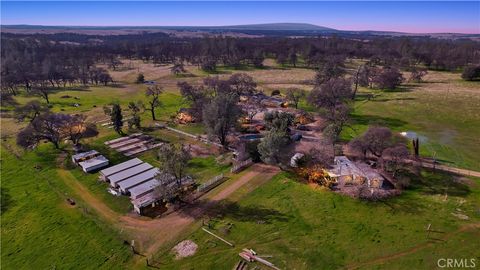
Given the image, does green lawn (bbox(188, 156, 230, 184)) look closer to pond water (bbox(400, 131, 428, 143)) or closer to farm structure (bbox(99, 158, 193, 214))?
farm structure (bbox(99, 158, 193, 214))

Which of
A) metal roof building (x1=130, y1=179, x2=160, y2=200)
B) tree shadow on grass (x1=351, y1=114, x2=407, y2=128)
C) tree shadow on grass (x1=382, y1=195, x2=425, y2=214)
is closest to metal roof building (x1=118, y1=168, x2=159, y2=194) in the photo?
metal roof building (x1=130, y1=179, x2=160, y2=200)

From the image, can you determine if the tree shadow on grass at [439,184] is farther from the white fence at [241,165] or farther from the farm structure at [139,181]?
the farm structure at [139,181]

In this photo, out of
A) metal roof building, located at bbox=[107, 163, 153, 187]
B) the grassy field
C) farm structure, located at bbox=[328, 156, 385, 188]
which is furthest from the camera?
metal roof building, located at bbox=[107, 163, 153, 187]

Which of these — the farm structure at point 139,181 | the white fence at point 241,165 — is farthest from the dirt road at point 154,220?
the white fence at point 241,165

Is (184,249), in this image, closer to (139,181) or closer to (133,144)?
(139,181)

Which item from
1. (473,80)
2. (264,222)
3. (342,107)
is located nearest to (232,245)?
(264,222)

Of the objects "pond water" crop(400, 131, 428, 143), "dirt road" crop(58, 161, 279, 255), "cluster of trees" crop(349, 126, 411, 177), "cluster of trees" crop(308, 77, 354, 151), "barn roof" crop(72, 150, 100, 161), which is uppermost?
"cluster of trees" crop(308, 77, 354, 151)

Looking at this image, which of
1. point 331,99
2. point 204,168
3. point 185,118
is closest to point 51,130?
point 185,118

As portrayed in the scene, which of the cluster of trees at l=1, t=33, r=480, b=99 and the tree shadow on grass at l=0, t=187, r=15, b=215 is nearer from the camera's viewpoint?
the tree shadow on grass at l=0, t=187, r=15, b=215
